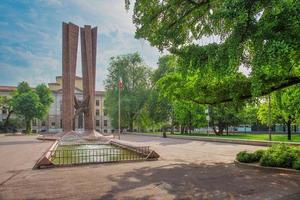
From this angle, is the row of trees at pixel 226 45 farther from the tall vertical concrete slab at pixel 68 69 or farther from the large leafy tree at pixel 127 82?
the large leafy tree at pixel 127 82

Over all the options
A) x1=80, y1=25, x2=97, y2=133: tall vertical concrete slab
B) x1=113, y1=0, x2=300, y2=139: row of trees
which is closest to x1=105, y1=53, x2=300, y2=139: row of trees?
x1=80, y1=25, x2=97, y2=133: tall vertical concrete slab

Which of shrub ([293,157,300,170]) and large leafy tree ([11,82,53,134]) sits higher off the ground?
large leafy tree ([11,82,53,134])

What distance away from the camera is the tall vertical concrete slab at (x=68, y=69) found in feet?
133

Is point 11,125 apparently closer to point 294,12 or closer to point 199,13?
point 199,13

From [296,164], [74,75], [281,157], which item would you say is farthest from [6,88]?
[296,164]

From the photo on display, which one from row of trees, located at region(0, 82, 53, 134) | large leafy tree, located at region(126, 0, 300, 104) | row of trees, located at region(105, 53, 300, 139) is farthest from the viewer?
row of trees, located at region(0, 82, 53, 134)

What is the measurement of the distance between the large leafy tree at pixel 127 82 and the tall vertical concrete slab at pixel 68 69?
81.0 feet

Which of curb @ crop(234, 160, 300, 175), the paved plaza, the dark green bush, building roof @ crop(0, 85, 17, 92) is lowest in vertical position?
the paved plaza

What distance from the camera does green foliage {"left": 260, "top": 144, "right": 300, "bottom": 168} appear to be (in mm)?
12459

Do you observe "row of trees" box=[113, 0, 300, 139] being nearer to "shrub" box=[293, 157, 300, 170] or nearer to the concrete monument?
"shrub" box=[293, 157, 300, 170]

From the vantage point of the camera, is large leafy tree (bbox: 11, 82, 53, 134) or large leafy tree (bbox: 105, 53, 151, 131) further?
large leafy tree (bbox: 11, 82, 53, 134)

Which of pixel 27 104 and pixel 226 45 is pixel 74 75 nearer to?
pixel 27 104

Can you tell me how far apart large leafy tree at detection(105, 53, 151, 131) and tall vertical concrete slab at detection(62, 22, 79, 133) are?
2469 centimetres

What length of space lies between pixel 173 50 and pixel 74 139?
83.3 ft
